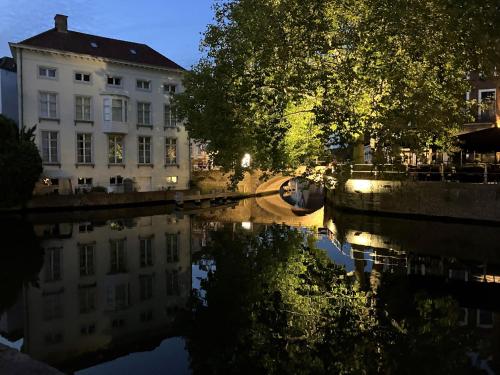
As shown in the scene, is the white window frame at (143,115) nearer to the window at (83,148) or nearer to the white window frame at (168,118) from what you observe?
the white window frame at (168,118)

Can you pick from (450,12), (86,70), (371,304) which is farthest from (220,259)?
(86,70)

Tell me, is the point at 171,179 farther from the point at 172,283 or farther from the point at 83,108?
the point at 172,283

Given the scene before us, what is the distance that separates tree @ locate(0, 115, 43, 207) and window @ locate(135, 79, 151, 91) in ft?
46.4

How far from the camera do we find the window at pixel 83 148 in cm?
4065

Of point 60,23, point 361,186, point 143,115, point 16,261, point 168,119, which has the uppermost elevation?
point 60,23

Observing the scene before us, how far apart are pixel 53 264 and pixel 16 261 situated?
1.25 m

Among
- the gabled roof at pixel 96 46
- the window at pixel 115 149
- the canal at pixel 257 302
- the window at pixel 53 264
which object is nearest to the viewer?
the canal at pixel 257 302

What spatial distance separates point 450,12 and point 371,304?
12.6 meters

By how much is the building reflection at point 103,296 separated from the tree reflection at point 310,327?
0.98 m

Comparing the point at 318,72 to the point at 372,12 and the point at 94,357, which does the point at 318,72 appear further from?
the point at 94,357

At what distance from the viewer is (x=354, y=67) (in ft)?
67.9

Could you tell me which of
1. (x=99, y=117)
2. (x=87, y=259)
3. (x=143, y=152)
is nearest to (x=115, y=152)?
(x=143, y=152)

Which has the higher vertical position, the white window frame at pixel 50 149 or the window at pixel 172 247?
the white window frame at pixel 50 149

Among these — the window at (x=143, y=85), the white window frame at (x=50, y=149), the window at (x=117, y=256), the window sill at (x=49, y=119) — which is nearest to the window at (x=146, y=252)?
the window at (x=117, y=256)
